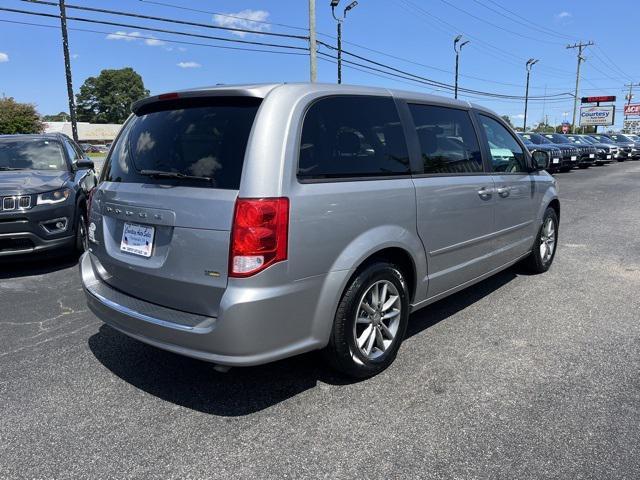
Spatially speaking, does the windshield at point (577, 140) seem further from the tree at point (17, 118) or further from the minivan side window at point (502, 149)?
the tree at point (17, 118)

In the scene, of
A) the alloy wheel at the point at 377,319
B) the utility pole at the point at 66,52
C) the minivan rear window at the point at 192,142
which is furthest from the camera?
the utility pole at the point at 66,52

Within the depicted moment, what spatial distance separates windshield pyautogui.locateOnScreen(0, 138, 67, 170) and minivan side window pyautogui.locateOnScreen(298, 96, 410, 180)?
211 inches

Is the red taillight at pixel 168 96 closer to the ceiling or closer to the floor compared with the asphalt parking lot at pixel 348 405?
closer to the ceiling

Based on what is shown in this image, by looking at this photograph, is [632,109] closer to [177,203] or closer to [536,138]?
[536,138]

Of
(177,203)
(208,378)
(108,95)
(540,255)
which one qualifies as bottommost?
(208,378)

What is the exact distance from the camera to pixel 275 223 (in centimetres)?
256

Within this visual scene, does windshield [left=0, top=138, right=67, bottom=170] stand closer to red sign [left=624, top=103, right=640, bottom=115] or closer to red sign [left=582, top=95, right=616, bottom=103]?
red sign [left=582, top=95, right=616, bottom=103]

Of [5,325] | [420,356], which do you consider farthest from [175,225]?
[5,325]

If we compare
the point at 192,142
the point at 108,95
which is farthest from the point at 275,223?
the point at 108,95

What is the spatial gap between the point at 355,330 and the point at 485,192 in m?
1.85

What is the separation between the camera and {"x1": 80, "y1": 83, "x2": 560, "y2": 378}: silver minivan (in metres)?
2.59

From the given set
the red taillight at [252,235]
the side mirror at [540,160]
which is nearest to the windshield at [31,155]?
the red taillight at [252,235]

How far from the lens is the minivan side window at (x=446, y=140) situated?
12.0 ft

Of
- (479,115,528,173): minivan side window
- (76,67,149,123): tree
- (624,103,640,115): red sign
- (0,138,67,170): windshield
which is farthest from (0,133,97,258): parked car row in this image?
(76,67,149,123): tree
